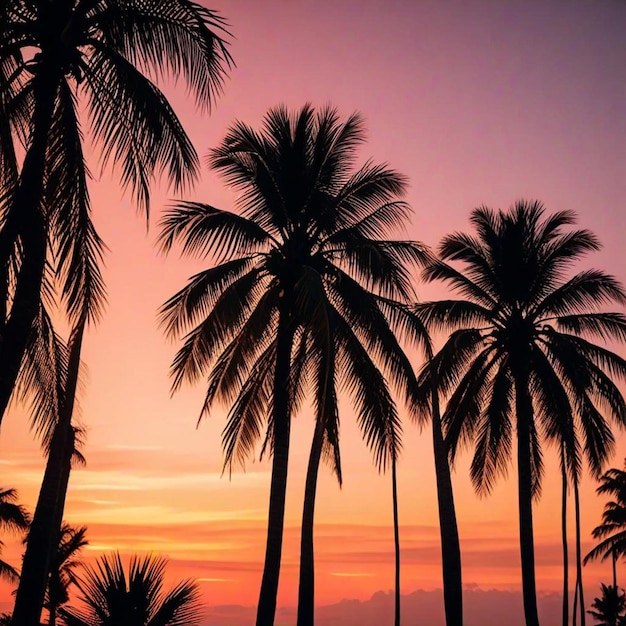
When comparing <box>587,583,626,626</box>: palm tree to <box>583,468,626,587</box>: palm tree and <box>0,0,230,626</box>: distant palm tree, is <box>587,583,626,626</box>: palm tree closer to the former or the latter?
<box>583,468,626,587</box>: palm tree

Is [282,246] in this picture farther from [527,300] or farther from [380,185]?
[527,300]

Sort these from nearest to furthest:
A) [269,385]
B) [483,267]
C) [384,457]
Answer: [384,457]
[269,385]
[483,267]

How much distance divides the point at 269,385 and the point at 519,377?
8.90m

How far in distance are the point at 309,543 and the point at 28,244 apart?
483 inches

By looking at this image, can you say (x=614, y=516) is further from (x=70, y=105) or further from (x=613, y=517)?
(x=70, y=105)

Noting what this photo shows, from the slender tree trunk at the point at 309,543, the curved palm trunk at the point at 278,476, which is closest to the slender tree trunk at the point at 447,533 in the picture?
the slender tree trunk at the point at 309,543

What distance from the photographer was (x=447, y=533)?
25.0 meters

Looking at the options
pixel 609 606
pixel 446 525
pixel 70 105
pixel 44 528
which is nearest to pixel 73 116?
pixel 70 105

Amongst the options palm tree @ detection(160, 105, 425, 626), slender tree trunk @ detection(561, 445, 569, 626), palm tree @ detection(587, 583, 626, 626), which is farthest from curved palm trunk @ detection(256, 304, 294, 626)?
palm tree @ detection(587, 583, 626, 626)

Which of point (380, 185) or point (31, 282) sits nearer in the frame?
point (31, 282)

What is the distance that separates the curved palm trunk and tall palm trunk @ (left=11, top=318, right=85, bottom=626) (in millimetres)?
4818

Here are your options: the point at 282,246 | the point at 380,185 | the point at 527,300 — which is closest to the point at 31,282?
the point at 282,246

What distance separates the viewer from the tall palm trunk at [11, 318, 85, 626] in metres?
15.9

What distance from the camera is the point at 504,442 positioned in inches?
1156
